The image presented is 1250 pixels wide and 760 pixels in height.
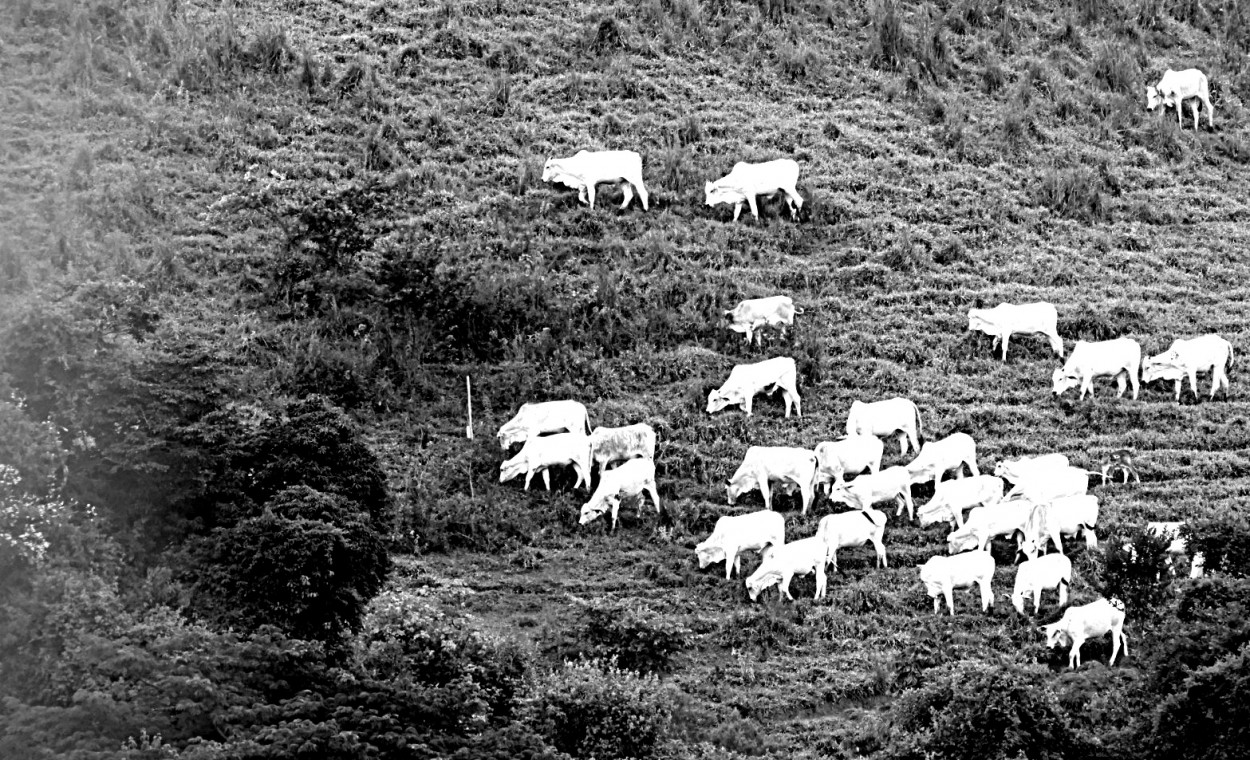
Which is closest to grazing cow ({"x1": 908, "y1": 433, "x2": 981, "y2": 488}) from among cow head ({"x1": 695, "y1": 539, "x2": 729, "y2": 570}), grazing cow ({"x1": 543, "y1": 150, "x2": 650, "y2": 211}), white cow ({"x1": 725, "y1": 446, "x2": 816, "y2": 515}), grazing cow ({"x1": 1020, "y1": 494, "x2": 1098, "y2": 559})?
white cow ({"x1": 725, "y1": 446, "x2": 816, "y2": 515})

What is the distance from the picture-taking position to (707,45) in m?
44.9

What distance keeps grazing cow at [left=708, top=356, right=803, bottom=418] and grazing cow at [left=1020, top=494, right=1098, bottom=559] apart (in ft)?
17.8

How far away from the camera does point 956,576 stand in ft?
87.6

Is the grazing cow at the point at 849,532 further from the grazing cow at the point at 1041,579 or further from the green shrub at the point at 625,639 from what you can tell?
the green shrub at the point at 625,639

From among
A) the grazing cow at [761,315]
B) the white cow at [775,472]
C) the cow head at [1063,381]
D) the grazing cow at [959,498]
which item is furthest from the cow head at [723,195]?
the grazing cow at [959,498]

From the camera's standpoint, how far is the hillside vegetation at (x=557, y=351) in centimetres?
2316

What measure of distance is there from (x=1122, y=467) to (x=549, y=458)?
29.0 ft

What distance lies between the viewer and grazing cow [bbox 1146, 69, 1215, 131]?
43688 mm

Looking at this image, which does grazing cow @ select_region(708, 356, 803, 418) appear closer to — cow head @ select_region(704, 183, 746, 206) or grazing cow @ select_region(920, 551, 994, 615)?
grazing cow @ select_region(920, 551, 994, 615)

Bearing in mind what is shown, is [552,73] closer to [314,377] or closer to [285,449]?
[314,377]

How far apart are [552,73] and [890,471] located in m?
17.1

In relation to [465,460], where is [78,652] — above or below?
above

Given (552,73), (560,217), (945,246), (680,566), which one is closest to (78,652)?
(680,566)

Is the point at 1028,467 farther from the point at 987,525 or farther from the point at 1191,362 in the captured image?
the point at 1191,362
